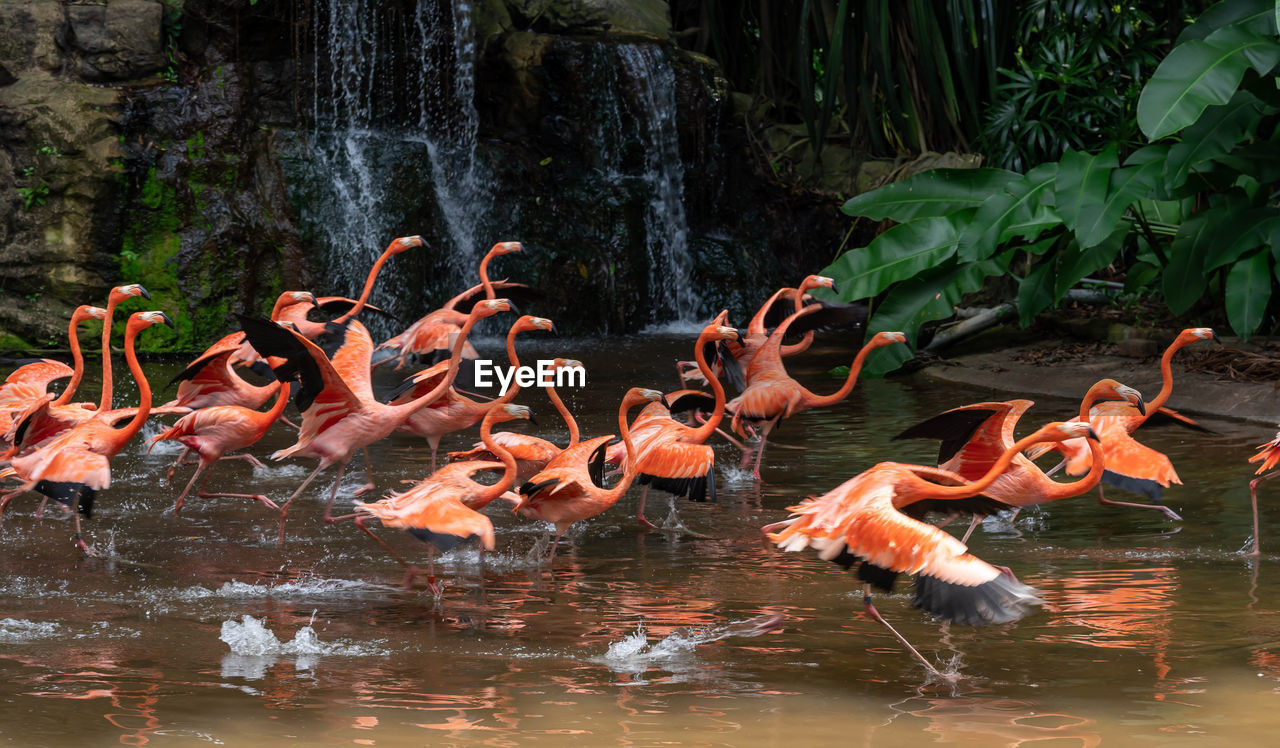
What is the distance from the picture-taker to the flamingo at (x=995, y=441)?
5.19 meters

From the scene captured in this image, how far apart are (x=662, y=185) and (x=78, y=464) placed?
10879mm

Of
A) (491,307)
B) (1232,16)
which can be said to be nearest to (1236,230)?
(1232,16)

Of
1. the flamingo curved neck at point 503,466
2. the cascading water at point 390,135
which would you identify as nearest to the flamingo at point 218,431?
the flamingo curved neck at point 503,466

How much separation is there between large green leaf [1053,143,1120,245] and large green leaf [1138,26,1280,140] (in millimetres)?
892

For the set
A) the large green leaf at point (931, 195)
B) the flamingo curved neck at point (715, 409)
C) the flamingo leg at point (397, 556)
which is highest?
the large green leaf at point (931, 195)

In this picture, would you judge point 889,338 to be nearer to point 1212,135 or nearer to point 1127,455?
point 1127,455

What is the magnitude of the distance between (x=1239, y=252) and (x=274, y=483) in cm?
602

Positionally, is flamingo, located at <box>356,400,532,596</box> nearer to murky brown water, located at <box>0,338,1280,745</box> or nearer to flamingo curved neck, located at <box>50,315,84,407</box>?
murky brown water, located at <box>0,338,1280,745</box>

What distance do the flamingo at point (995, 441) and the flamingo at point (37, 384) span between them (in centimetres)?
401

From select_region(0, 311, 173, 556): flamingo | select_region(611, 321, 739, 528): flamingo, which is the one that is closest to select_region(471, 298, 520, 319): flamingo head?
select_region(611, 321, 739, 528): flamingo

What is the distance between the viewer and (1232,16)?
812 cm

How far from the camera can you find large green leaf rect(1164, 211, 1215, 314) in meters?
8.73

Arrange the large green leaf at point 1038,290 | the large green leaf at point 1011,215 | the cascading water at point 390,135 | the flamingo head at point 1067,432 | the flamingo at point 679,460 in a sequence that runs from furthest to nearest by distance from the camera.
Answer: the cascading water at point 390,135, the large green leaf at point 1038,290, the large green leaf at point 1011,215, the flamingo at point 679,460, the flamingo head at point 1067,432

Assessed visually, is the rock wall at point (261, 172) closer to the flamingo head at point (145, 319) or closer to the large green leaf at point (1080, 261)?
the flamingo head at point (145, 319)
